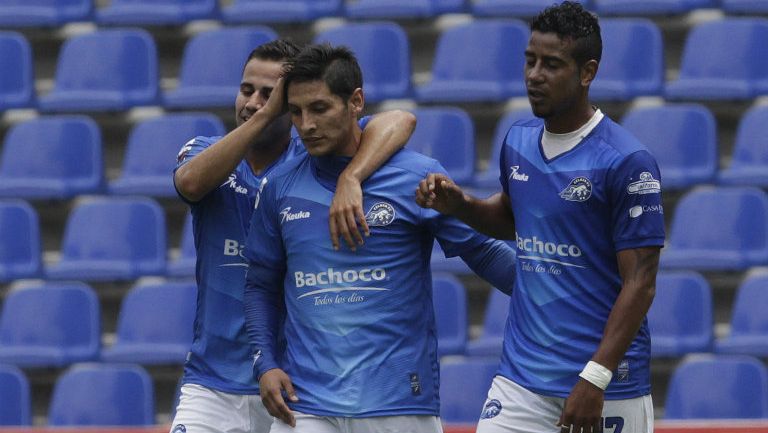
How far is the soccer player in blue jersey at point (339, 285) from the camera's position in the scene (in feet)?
12.9

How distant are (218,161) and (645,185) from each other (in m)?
1.28

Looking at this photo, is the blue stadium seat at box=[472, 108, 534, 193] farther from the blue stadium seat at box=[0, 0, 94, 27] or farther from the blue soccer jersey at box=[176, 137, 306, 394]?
the blue soccer jersey at box=[176, 137, 306, 394]

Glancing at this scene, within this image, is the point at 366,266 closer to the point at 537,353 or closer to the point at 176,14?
the point at 537,353

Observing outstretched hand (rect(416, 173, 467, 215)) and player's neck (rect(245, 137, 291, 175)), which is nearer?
outstretched hand (rect(416, 173, 467, 215))

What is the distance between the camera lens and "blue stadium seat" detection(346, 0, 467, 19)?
352 inches

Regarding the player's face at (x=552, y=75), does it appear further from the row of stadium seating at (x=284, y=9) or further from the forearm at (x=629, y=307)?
the row of stadium seating at (x=284, y=9)

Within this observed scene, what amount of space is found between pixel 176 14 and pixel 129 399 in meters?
3.01

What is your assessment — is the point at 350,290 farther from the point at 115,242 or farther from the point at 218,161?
the point at 115,242

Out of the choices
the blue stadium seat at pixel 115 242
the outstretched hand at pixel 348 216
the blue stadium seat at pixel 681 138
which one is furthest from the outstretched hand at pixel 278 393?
the blue stadium seat at pixel 681 138

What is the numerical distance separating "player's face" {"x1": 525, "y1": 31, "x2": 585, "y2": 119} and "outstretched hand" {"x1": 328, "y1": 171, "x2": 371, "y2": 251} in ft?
1.80

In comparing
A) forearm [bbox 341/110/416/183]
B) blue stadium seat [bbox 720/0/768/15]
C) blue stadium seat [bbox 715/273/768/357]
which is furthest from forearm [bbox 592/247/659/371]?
blue stadium seat [bbox 720/0/768/15]

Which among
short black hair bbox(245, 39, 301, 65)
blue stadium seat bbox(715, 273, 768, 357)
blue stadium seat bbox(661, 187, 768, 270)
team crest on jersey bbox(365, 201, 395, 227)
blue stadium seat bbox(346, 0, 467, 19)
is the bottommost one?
blue stadium seat bbox(715, 273, 768, 357)

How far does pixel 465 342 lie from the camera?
24.1 ft

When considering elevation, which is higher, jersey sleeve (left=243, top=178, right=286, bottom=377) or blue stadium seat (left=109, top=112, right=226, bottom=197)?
jersey sleeve (left=243, top=178, right=286, bottom=377)
